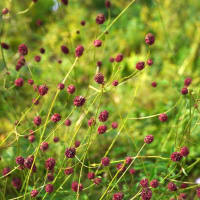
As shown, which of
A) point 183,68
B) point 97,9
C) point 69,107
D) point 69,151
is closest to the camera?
point 69,151

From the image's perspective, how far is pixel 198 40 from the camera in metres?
3.46

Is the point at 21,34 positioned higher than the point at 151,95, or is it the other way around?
the point at 21,34

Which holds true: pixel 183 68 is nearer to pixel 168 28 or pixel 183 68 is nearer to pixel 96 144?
pixel 168 28

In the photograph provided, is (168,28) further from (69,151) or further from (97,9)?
(69,151)

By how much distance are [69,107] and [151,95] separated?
80cm

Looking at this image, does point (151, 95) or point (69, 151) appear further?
point (151, 95)

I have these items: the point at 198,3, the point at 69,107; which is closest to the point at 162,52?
the point at 198,3

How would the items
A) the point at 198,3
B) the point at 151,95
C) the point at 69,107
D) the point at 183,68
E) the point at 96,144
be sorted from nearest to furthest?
the point at 96,144
the point at 69,107
the point at 151,95
the point at 183,68
the point at 198,3

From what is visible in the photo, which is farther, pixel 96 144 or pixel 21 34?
pixel 21 34

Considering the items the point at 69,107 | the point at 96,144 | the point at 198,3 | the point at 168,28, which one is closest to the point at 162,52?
the point at 168,28

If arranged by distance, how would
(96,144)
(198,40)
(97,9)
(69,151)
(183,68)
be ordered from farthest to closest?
(97,9)
(198,40)
(183,68)
(96,144)
(69,151)

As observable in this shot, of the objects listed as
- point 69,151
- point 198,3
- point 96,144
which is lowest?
point 96,144

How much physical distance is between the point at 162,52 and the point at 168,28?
10.8 inches

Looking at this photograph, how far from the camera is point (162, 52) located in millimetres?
3465
